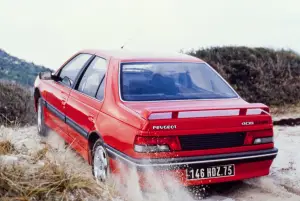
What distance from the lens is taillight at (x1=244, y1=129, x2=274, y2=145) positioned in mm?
4949

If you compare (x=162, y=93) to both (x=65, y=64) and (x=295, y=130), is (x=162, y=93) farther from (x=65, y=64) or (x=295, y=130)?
(x=295, y=130)

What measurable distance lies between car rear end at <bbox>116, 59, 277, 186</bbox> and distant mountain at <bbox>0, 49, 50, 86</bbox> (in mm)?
12977

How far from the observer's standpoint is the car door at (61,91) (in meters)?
6.55

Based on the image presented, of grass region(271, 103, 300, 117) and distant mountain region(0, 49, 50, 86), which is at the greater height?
grass region(271, 103, 300, 117)

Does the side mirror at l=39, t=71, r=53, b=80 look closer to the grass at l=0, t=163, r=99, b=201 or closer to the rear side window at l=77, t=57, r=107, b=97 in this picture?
the rear side window at l=77, t=57, r=107, b=97

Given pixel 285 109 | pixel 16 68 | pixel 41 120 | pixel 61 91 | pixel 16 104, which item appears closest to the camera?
pixel 61 91

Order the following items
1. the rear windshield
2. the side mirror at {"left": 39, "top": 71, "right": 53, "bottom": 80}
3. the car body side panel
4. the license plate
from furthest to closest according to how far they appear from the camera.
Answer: the side mirror at {"left": 39, "top": 71, "right": 53, "bottom": 80} → the car body side panel → the rear windshield → the license plate

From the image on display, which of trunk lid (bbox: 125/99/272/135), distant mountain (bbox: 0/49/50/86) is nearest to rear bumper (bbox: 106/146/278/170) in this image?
trunk lid (bbox: 125/99/272/135)

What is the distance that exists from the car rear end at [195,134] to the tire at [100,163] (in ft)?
1.75

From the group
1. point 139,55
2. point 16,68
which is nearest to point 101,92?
point 139,55

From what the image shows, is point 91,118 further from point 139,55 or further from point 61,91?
point 61,91

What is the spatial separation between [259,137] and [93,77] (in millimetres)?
2151

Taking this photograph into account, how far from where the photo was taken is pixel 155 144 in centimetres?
454

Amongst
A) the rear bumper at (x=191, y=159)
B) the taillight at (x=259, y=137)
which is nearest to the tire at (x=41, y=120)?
the rear bumper at (x=191, y=159)
